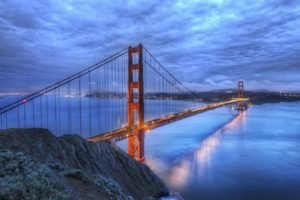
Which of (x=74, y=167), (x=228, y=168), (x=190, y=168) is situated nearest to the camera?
(x=74, y=167)

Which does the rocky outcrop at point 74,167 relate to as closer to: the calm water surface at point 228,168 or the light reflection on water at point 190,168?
the light reflection on water at point 190,168

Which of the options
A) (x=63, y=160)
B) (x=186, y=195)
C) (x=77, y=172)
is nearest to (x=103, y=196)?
(x=77, y=172)

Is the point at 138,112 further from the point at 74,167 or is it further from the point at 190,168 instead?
the point at 74,167

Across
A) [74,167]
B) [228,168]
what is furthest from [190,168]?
[74,167]

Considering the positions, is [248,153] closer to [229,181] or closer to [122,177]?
[229,181]

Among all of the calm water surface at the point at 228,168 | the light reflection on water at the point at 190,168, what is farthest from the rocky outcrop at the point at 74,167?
the calm water surface at the point at 228,168

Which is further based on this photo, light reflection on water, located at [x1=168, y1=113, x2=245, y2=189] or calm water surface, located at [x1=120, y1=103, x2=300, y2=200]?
light reflection on water, located at [x1=168, y1=113, x2=245, y2=189]

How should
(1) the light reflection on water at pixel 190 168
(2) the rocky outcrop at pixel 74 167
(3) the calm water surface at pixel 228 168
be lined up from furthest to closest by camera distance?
(1) the light reflection on water at pixel 190 168 < (3) the calm water surface at pixel 228 168 < (2) the rocky outcrop at pixel 74 167

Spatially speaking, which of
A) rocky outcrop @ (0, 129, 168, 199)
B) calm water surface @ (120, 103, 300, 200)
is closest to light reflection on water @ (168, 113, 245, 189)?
calm water surface @ (120, 103, 300, 200)

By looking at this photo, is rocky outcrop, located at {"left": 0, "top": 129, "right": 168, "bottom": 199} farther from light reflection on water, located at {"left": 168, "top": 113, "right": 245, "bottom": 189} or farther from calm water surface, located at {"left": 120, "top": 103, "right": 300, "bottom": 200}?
calm water surface, located at {"left": 120, "top": 103, "right": 300, "bottom": 200}

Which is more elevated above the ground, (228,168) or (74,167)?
(74,167)
